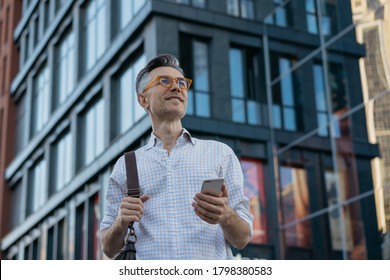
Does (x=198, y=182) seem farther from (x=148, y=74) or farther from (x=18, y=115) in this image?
(x=18, y=115)

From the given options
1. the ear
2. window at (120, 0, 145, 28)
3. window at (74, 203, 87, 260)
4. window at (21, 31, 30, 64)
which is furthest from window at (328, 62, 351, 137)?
window at (21, 31, 30, 64)

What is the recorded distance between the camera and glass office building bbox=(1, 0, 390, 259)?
1568 cm

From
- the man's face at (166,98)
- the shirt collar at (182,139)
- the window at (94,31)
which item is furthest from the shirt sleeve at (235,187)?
the window at (94,31)

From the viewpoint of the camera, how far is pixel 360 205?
48.6ft

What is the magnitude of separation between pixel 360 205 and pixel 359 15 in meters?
3.90

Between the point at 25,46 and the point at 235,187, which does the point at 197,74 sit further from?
the point at 25,46

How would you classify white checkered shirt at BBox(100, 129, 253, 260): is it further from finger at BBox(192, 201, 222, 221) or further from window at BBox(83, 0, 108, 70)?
window at BBox(83, 0, 108, 70)

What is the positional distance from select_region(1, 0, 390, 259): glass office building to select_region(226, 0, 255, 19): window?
33mm

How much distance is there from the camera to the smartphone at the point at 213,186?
2809mm

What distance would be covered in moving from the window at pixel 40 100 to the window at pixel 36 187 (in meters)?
1.60

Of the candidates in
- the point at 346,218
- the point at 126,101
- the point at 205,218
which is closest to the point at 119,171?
the point at 205,218

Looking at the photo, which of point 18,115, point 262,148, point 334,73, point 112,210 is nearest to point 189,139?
point 112,210

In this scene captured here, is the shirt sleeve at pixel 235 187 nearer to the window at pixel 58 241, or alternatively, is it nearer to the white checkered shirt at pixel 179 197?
the white checkered shirt at pixel 179 197

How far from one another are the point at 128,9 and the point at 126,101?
282cm
